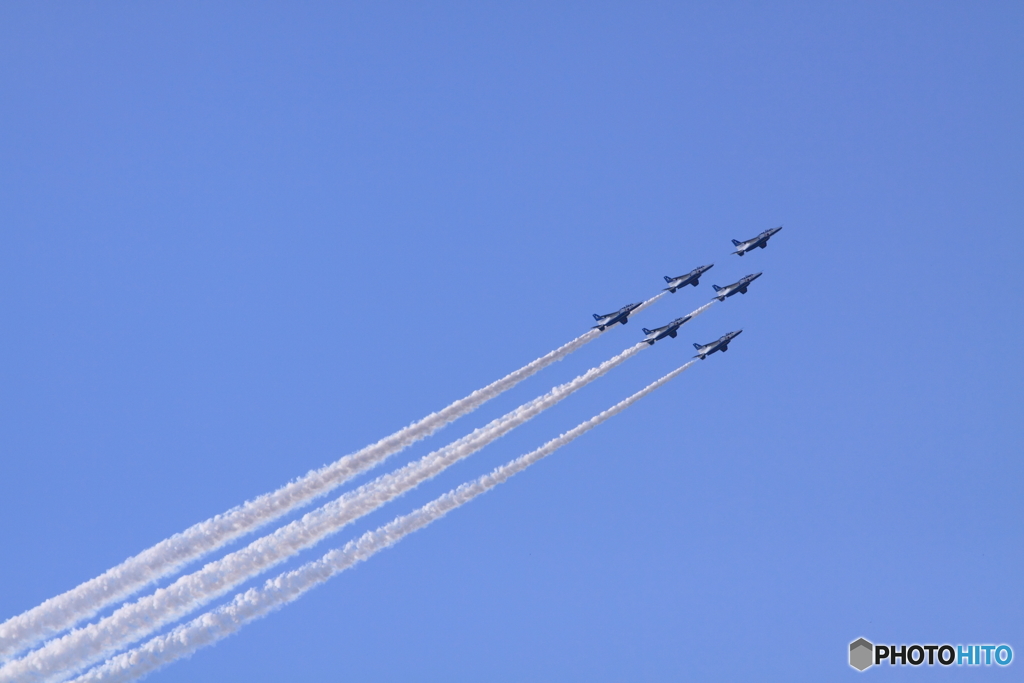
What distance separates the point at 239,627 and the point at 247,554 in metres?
4.52

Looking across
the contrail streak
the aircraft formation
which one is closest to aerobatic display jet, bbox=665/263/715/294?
the aircraft formation

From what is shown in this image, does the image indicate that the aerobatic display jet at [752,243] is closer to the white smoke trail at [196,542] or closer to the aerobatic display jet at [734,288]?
the aerobatic display jet at [734,288]

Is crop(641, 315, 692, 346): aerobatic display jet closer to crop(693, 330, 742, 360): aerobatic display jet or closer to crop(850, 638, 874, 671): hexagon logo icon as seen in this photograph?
crop(693, 330, 742, 360): aerobatic display jet

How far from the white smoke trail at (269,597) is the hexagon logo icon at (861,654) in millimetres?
23681

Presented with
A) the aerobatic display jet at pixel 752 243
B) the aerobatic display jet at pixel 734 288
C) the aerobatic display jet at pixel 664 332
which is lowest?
the aerobatic display jet at pixel 664 332

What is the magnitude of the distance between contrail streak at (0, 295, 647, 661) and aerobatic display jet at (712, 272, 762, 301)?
21493 millimetres

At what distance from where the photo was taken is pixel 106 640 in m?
71.6

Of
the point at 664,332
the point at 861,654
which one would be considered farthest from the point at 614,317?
the point at 861,654

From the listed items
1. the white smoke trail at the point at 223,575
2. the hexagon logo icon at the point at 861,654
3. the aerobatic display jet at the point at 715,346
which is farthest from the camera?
the aerobatic display jet at the point at 715,346

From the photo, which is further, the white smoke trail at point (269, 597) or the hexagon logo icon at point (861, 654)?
the hexagon logo icon at point (861, 654)

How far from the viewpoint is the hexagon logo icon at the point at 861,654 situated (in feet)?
284

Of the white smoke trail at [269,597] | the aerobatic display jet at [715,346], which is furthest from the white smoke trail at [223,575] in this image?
the aerobatic display jet at [715,346]

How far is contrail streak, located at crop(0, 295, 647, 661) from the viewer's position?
71.9 metres

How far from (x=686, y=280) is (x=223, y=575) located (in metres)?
42.0
